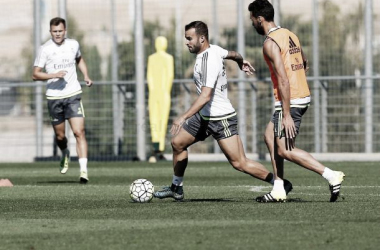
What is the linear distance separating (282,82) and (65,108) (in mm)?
5765

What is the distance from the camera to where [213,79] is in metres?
10.4

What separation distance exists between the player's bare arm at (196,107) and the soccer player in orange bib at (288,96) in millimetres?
647

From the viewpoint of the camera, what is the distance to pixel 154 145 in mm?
20828

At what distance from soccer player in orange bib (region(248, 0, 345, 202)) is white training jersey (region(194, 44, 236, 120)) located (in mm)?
597

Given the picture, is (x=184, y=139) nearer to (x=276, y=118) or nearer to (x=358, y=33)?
(x=276, y=118)

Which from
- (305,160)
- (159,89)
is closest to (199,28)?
(305,160)

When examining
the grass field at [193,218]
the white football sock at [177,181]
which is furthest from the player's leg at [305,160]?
the white football sock at [177,181]

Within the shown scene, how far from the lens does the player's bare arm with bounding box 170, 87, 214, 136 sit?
9883mm

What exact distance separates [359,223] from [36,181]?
7847 millimetres

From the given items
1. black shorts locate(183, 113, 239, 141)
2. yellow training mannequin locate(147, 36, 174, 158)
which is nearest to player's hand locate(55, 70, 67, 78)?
black shorts locate(183, 113, 239, 141)

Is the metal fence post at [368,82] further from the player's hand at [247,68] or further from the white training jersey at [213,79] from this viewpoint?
the white training jersey at [213,79]

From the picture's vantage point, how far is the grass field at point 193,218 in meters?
7.06

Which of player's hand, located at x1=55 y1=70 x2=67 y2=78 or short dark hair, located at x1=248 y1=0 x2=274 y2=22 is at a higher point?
short dark hair, located at x1=248 y1=0 x2=274 y2=22

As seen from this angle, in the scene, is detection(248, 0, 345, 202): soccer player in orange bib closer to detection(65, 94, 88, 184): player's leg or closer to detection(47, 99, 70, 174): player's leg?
detection(65, 94, 88, 184): player's leg
